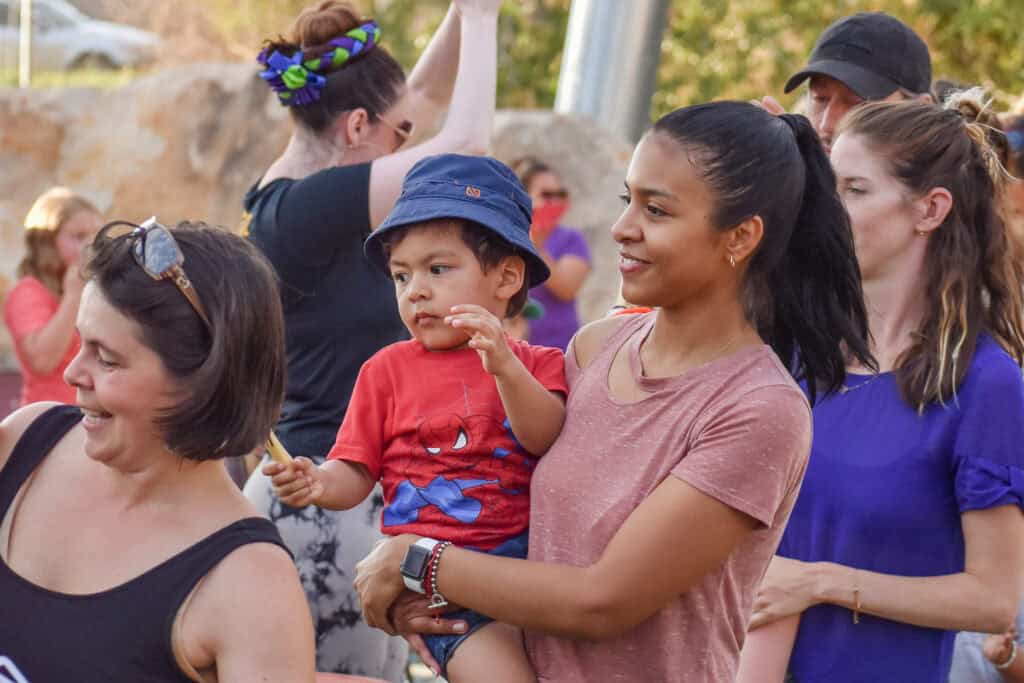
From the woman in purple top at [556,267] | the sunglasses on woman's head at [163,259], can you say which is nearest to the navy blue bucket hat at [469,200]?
the sunglasses on woman's head at [163,259]

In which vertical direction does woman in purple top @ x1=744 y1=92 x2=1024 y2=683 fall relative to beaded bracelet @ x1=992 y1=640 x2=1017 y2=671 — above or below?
above

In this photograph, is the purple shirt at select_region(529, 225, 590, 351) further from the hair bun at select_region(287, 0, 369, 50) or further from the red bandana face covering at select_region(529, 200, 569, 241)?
the hair bun at select_region(287, 0, 369, 50)

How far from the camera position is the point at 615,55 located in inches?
312

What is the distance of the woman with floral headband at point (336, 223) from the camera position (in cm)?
321

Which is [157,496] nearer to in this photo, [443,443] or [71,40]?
[443,443]

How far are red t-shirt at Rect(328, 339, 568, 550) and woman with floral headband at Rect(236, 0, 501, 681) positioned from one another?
76cm

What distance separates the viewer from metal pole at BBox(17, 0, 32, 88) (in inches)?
420

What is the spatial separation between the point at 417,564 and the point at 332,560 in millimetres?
969

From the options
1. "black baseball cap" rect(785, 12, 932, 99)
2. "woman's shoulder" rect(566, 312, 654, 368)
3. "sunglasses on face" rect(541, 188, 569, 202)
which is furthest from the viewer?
"sunglasses on face" rect(541, 188, 569, 202)

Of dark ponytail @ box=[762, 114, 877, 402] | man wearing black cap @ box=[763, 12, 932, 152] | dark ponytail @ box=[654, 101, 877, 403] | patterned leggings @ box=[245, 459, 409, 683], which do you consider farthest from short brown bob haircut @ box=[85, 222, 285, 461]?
man wearing black cap @ box=[763, 12, 932, 152]

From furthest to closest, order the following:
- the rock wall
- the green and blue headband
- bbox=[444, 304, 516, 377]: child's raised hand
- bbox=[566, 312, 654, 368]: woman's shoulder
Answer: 1. the rock wall
2. the green and blue headband
3. bbox=[566, 312, 654, 368]: woman's shoulder
4. bbox=[444, 304, 516, 377]: child's raised hand

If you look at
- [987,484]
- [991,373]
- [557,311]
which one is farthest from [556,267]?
[987,484]

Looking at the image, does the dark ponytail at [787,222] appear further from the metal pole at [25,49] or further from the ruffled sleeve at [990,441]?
the metal pole at [25,49]

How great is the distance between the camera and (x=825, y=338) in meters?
2.31
